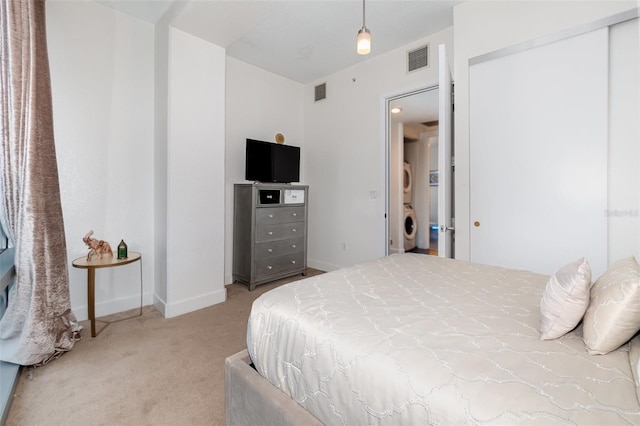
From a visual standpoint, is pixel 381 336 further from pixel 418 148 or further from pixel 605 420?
pixel 418 148

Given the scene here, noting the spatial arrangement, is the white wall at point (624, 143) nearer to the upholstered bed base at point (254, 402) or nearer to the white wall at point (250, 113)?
the upholstered bed base at point (254, 402)

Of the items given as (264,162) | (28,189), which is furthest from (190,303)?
(264,162)

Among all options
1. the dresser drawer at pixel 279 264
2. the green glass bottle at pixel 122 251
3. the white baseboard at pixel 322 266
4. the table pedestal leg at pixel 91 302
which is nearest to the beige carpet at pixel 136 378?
the table pedestal leg at pixel 91 302

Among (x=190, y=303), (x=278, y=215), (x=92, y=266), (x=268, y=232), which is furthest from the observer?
(x=278, y=215)

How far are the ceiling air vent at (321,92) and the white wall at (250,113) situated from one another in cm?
32

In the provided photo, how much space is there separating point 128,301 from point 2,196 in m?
1.44

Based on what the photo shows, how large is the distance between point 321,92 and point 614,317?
13.9 feet

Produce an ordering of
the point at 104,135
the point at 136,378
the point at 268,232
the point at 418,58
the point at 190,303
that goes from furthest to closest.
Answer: the point at 268,232 < the point at 418,58 < the point at 190,303 < the point at 104,135 < the point at 136,378

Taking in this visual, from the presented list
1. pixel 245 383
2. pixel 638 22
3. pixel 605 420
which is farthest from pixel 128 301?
pixel 638 22

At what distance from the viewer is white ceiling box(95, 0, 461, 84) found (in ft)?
8.27

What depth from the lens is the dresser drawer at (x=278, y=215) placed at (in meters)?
3.54

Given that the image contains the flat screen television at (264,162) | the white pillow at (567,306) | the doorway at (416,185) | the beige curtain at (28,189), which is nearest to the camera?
the white pillow at (567,306)

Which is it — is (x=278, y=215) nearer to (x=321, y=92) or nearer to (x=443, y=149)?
(x=321, y=92)

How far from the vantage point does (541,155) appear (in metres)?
2.19
